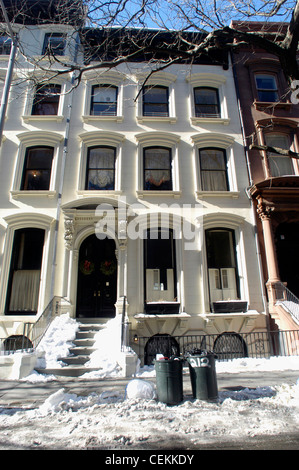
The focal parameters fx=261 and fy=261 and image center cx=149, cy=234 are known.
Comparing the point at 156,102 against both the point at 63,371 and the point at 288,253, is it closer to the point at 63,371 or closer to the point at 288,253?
the point at 288,253

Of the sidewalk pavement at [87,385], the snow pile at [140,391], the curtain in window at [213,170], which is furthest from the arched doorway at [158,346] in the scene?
the curtain in window at [213,170]

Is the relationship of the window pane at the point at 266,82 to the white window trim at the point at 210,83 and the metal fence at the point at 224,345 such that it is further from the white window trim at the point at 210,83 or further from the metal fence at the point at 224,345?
the metal fence at the point at 224,345

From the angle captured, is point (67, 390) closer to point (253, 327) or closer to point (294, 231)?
point (253, 327)

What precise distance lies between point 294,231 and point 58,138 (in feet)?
36.7

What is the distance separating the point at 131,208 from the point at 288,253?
698 centimetres

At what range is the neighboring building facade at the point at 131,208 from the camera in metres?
9.78

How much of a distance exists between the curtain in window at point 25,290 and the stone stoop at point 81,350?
81.9 inches

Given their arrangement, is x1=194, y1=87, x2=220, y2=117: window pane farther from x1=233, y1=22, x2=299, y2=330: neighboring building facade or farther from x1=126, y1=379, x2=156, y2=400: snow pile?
x1=126, y1=379, x2=156, y2=400: snow pile

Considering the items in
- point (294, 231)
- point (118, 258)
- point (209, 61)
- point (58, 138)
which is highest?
point (209, 61)

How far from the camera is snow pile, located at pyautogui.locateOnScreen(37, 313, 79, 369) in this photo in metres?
7.01

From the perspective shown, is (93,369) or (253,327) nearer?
(93,369)

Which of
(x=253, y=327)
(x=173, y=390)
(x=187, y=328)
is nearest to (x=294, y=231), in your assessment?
(x=253, y=327)

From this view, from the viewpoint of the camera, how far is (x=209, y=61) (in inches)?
533

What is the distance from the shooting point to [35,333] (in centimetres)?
803
